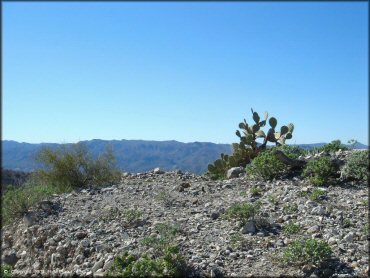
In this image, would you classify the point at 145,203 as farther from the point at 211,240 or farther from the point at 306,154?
the point at 306,154

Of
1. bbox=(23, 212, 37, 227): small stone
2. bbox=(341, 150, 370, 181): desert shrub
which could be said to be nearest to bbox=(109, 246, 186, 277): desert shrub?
bbox=(23, 212, 37, 227): small stone

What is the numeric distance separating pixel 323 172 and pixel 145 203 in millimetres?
3660

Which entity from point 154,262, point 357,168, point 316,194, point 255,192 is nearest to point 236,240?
point 154,262

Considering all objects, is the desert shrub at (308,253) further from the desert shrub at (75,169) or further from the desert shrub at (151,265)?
the desert shrub at (75,169)

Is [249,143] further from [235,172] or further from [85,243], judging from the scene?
[85,243]

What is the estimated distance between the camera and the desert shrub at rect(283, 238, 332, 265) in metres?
6.27

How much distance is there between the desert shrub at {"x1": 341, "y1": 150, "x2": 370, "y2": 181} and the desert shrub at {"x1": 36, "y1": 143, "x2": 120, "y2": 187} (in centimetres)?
574

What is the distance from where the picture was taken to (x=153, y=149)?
45.0 metres

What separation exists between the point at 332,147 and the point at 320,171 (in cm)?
241

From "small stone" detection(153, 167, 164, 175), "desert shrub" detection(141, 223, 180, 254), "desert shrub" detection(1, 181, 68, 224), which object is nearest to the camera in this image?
"desert shrub" detection(141, 223, 180, 254)

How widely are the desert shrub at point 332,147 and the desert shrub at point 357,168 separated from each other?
80.6 inches

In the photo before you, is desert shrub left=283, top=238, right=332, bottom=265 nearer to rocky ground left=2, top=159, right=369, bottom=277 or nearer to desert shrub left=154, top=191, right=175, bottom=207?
rocky ground left=2, top=159, right=369, bottom=277

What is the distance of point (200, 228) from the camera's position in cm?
787

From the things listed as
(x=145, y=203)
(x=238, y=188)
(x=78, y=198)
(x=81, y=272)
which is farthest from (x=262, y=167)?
(x=81, y=272)
